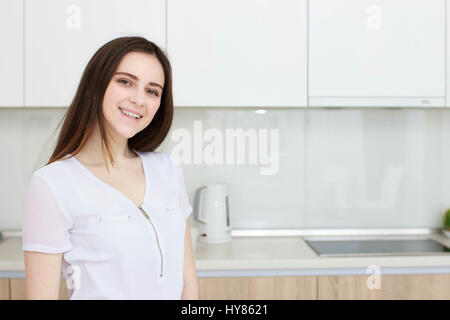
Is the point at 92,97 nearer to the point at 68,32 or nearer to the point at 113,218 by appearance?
the point at 113,218

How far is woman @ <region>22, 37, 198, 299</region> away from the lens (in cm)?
91

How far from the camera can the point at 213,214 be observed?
2.07m

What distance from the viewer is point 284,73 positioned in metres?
1.93

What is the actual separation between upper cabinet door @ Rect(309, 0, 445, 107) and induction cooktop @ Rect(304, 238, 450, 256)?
663 mm

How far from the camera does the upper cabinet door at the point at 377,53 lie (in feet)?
6.34

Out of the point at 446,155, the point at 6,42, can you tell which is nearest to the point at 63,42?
the point at 6,42

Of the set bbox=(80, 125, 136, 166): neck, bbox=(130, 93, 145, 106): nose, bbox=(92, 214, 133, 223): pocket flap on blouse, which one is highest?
bbox=(130, 93, 145, 106): nose

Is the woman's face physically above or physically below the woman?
above

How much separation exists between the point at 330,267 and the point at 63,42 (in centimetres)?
151

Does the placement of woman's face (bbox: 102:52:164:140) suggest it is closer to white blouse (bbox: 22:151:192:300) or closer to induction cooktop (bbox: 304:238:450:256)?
white blouse (bbox: 22:151:192:300)

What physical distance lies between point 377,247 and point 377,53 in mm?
905

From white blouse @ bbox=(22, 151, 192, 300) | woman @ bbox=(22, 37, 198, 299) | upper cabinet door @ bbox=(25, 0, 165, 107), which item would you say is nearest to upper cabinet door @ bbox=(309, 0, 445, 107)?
upper cabinet door @ bbox=(25, 0, 165, 107)

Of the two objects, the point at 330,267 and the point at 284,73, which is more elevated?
the point at 284,73
